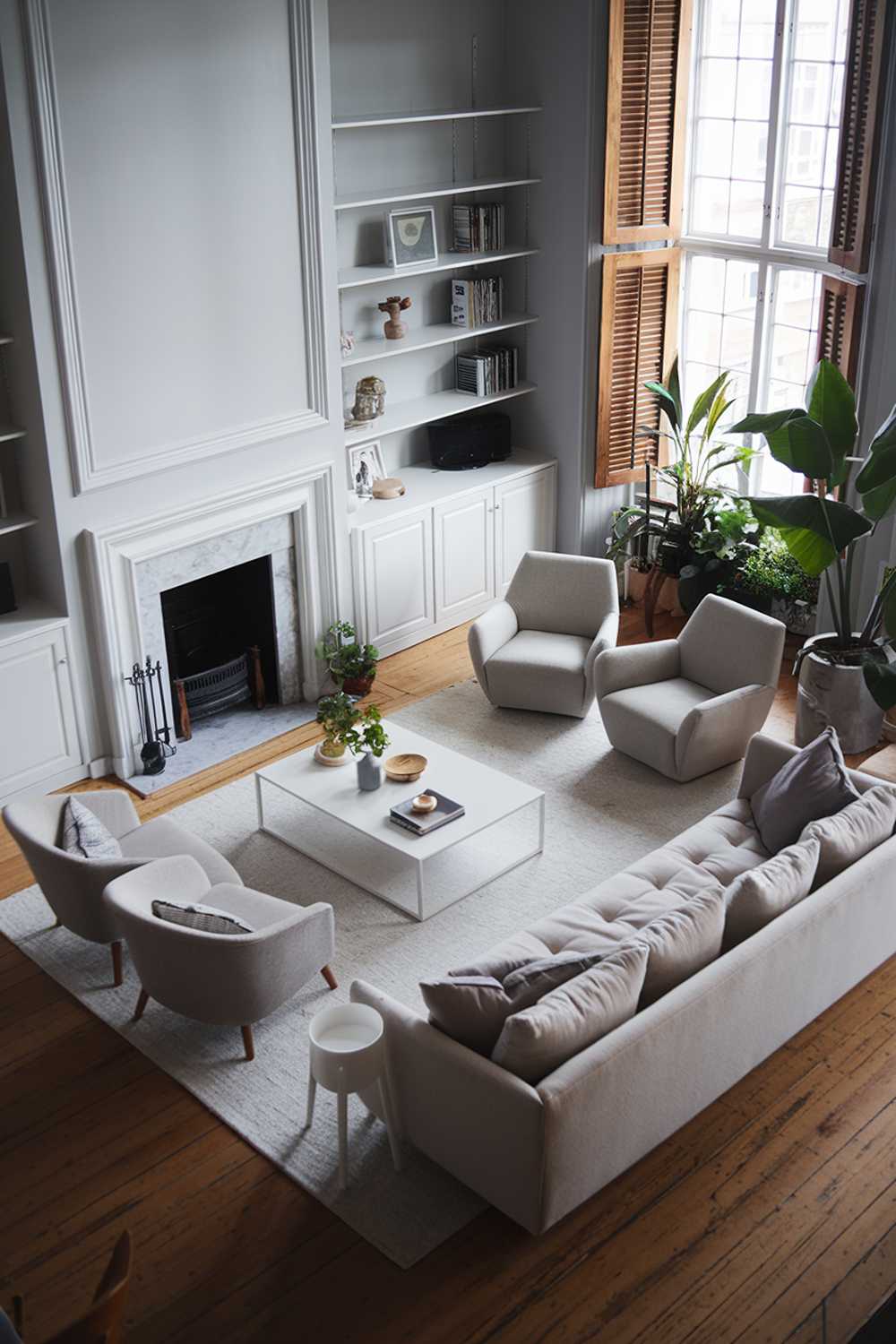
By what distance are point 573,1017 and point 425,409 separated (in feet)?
15.8

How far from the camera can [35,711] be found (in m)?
6.20

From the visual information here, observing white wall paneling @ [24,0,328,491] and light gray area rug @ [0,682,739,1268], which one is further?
white wall paneling @ [24,0,328,491]

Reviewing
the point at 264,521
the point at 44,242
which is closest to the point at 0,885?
the point at 264,521

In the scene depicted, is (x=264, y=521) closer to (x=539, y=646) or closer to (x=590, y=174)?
(x=539, y=646)

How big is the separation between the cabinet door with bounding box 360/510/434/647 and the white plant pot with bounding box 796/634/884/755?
2.27m

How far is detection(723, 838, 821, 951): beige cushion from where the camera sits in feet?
14.5

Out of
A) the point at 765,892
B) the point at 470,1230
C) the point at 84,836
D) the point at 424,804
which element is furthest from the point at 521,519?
the point at 470,1230

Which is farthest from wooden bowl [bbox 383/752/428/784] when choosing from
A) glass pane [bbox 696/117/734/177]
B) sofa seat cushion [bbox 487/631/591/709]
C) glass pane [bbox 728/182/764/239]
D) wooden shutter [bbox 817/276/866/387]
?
glass pane [bbox 696/117/734/177]

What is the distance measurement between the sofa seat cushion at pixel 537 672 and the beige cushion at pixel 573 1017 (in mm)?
2852

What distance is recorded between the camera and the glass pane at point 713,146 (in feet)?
25.4

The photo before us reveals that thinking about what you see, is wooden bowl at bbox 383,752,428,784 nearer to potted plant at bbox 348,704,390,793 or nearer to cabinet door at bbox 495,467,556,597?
potted plant at bbox 348,704,390,793

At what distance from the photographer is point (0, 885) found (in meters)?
5.79

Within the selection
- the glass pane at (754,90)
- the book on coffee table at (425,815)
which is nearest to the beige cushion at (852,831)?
the book on coffee table at (425,815)

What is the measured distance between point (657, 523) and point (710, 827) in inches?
140
